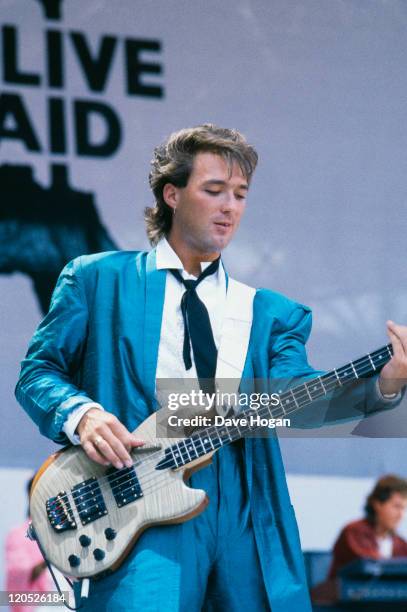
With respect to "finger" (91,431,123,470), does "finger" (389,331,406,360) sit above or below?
above

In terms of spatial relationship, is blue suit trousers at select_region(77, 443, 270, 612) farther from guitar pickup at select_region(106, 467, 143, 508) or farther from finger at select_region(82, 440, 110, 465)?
finger at select_region(82, 440, 110, 465)

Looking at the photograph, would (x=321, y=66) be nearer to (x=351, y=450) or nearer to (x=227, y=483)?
(x=351, y=450)

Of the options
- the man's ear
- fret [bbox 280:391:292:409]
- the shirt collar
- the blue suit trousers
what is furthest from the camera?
the man's ear

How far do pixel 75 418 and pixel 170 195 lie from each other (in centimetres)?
80

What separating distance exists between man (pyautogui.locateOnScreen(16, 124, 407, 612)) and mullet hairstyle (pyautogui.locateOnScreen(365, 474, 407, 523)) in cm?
157

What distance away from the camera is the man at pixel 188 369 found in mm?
2561

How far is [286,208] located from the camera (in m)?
4.53

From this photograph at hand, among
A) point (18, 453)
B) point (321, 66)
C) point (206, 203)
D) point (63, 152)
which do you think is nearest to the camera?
point (206, 203)

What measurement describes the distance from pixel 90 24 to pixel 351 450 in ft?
6.85

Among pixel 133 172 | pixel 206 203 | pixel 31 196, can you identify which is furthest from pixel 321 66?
pixel 206 203

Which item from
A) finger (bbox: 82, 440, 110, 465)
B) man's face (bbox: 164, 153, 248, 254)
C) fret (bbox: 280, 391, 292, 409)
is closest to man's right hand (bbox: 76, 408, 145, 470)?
finger (bbox: 82, 440, 110, 465)

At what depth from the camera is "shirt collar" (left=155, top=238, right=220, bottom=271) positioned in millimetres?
2895

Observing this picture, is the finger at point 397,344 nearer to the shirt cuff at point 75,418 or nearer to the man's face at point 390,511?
the shirt cuff at point 75,418

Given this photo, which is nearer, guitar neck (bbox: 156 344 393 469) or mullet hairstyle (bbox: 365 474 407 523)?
guitar neck (bbox: 156 344 393 469)
